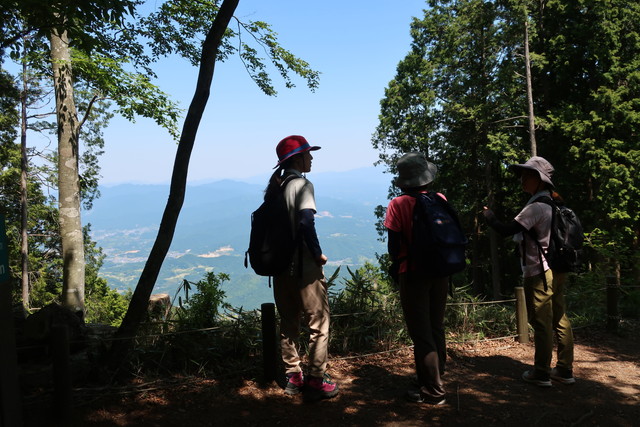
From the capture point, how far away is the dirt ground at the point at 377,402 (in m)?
3.34

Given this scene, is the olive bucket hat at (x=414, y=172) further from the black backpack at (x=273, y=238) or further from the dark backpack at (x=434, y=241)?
the black backpack at (x=273, y=238)

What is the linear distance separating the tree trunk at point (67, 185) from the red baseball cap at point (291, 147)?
22.5ft

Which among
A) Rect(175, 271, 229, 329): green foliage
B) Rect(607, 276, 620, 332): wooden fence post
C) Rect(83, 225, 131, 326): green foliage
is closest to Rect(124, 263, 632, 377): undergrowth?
Rect(175, 271, 229, 329): green foliage

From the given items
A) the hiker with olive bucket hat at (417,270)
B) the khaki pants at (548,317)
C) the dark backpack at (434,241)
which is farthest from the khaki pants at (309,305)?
the khaki pants at (548,317)

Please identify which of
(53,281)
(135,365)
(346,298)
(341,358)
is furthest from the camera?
(53,281)

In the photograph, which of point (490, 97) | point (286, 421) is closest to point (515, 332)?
point (286, 421)

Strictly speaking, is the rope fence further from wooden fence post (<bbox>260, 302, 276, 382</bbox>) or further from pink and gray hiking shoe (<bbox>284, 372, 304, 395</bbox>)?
pink and gray hiking shoe (<bbox>284, 372, 304, 395</bbox>)

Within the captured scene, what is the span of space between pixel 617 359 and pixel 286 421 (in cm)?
393

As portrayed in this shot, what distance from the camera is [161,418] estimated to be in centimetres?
341

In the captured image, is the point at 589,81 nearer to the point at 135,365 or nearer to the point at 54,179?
the point at 135,365

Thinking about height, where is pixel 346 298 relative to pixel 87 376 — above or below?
above

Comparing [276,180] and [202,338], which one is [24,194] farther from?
[276,180]

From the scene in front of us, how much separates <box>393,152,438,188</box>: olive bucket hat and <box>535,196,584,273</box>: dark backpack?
3.51 ft

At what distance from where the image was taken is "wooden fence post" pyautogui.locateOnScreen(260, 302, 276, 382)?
4.00 meters
